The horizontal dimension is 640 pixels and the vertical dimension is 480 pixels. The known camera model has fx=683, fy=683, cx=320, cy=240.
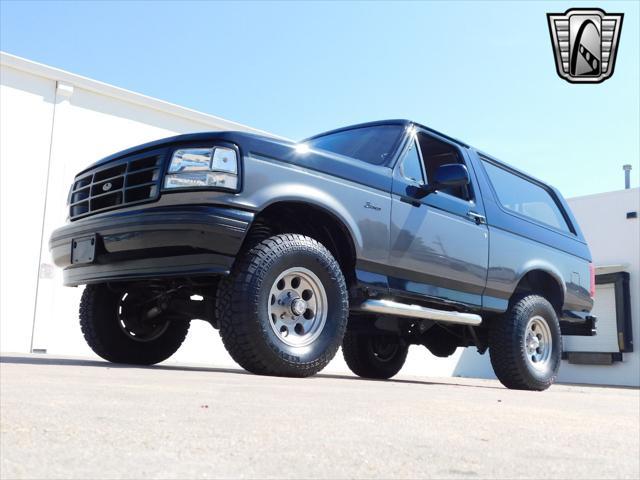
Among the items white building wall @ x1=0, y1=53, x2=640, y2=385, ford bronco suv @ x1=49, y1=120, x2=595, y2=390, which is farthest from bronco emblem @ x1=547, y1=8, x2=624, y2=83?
white building wall @ x1=0, y1=53, x2=640, y2=385

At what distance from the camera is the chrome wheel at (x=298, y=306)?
3869mm

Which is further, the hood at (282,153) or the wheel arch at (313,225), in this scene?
the wheel arch at (313,225)

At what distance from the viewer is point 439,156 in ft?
18.7

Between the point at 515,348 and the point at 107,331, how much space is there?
311 cm

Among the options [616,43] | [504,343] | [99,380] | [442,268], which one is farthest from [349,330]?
[616,43]

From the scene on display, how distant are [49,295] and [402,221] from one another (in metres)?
8.09

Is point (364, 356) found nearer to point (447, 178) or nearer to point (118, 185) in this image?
point (447, 178)

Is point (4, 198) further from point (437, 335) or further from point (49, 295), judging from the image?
point (437, 335)

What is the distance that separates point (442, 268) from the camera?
4895 mm

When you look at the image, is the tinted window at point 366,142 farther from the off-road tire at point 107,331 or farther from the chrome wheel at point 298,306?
the off-road tire at point 107,331

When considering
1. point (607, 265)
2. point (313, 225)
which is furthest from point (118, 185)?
point (607, 265)

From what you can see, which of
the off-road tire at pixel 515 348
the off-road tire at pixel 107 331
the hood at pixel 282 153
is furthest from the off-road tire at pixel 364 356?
the hood at pixel 282 153

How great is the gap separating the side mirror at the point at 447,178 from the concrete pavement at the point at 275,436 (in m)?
2.29

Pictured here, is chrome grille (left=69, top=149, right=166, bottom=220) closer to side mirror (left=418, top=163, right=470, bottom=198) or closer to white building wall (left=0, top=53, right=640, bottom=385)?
side mirror (left=418, top=163, right=470, bottom=198)
